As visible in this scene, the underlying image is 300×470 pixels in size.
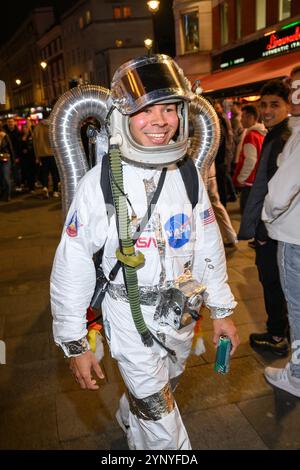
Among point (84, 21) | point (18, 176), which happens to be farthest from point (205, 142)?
point (84, 21)

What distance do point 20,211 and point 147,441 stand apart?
331 inches

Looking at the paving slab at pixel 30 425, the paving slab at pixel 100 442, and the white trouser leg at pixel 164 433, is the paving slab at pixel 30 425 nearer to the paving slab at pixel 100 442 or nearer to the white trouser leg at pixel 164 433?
the paving slab at pixel 100 442

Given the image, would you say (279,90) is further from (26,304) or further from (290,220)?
Answer: (26,304)

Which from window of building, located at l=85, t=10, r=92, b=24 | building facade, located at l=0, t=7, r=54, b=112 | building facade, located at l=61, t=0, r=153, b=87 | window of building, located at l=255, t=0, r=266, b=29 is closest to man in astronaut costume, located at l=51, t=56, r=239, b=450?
window of building, located at l=255, t=0, r=266, b=29

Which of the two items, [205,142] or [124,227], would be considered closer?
[124,227]

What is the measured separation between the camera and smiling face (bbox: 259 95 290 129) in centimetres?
336

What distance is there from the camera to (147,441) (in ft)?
6.35

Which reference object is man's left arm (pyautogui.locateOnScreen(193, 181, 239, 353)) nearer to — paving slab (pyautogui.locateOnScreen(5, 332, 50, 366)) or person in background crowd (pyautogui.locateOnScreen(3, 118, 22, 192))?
paving slab (pyautogui.locateOnScreen(5, 332, 50, 366))

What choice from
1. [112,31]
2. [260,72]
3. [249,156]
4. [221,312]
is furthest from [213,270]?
[112,31]

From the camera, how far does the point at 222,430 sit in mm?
2551

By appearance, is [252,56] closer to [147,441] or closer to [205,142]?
[205,142]

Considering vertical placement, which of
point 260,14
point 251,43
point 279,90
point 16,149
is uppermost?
point 260,14

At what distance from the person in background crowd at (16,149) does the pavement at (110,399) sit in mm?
8355

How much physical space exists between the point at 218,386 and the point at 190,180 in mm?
1715
